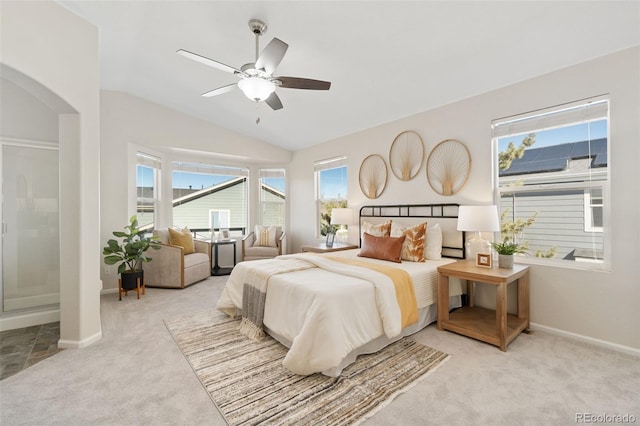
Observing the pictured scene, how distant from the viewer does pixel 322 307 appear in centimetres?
200

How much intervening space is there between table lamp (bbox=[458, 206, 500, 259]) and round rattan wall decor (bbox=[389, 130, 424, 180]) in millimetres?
1184

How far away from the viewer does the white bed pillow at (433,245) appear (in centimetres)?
342

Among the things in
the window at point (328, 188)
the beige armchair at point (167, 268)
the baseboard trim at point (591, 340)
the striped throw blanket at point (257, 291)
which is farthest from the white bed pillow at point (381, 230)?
the beige armchair at point (167, 268)

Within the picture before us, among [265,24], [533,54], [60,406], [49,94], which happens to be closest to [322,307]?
[60,406]

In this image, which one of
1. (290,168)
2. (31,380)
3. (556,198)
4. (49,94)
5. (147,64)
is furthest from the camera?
(290,168)

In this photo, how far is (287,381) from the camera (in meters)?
1.98

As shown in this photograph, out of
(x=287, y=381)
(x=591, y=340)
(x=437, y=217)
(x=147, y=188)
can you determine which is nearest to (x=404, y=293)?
(x=287, y=381)

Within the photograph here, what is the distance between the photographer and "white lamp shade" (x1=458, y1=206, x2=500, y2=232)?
9.19 feet

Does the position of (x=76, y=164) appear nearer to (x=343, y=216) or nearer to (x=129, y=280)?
(x=129, y=280)

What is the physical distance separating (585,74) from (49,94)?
4716 millimetres

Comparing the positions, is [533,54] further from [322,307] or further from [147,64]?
[147,64]

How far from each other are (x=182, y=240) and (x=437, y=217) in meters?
4.11

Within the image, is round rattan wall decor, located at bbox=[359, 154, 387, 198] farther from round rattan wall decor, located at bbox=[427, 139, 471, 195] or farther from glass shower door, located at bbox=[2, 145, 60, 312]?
glass shower door, located at bbox=[2, 145, 60, 312]

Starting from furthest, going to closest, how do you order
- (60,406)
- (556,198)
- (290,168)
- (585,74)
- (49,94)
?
(290,168) → (556,198) → (585,74) → (49,94) → (60,406)
